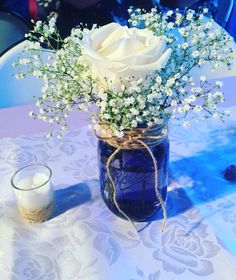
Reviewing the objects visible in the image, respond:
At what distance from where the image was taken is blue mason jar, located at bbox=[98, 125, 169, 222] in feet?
2.42

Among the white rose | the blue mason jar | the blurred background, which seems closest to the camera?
the white rose

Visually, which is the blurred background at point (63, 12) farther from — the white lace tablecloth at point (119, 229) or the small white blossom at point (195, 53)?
the small white blossom at point (195, 53)

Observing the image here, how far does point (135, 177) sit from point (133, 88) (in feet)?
0.65

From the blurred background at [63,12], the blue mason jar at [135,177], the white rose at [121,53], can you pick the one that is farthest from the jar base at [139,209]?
the blurred background at [63,12]

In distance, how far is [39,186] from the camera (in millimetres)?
768

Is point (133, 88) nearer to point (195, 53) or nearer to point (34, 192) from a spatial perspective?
point (195, 53)

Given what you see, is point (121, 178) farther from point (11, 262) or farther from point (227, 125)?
point (227, 125)

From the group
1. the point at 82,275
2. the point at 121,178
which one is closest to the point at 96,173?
the point at 121,178

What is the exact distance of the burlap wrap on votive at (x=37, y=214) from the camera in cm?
79

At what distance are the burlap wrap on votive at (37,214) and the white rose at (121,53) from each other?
0.29 m

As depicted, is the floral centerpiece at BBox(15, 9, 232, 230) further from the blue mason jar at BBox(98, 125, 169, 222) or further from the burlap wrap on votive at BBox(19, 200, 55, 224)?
the burlap wrap on votive at BBox(19, 200, 55, 224)

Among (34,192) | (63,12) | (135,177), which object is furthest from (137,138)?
(63,12)

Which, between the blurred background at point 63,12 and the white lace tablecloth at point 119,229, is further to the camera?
the blurred background at point 63,12

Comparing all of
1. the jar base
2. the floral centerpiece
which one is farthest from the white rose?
the jar base
